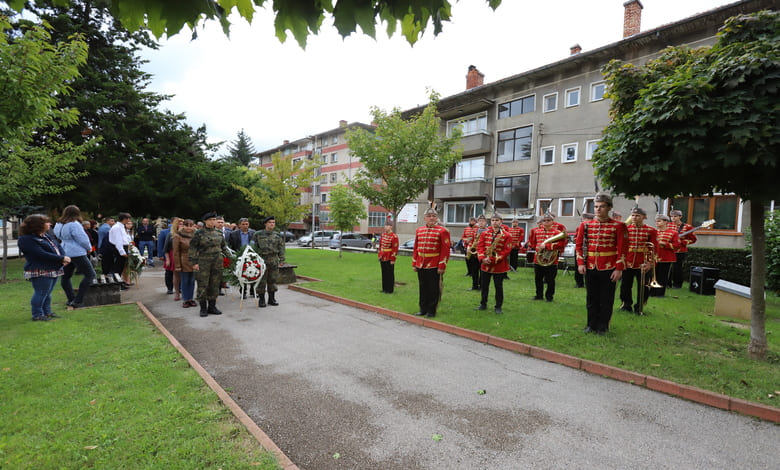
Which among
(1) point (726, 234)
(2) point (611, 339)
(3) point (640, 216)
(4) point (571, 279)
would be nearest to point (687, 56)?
(3) point (640, 216)

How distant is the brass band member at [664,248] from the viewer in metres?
9.95

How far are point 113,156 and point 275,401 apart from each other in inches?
728

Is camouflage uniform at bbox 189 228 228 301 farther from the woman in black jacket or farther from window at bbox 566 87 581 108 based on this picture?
window at bbox 566 87 581 108

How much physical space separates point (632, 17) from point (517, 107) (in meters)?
8.09

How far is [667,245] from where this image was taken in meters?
9.96

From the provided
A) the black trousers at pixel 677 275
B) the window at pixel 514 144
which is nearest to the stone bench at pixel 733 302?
the black trousers at pixel 677 275

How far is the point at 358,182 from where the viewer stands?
21.0 meters

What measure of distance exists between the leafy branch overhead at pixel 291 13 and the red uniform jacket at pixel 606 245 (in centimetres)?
530

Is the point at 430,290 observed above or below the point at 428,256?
below

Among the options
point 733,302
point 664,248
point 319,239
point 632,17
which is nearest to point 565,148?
point 632,17

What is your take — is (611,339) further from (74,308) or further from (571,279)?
(74,308)

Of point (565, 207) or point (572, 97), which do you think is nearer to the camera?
point (572, 97)

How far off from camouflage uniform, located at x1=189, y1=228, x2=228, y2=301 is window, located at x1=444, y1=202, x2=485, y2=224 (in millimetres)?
24640

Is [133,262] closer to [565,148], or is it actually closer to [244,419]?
[244,419]
